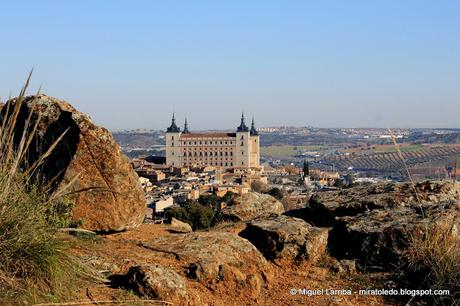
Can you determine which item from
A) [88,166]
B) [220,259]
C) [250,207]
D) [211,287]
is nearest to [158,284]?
[211,287]

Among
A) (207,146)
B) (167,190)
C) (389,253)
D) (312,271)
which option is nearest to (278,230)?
(312,271)

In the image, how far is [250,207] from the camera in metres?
11.0

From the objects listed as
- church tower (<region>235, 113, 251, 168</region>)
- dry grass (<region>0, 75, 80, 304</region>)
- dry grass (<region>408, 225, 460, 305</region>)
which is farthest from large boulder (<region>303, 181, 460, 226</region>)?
church tower (<region>235, 113, 251, 168</region>)

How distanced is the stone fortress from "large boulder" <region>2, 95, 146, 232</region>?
11025cm

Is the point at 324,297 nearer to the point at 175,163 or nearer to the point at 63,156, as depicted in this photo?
the point at 63,156

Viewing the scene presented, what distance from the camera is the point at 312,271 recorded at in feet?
23.1

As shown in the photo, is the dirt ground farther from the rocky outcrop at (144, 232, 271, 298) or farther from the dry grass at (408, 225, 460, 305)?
the dry grass at (408, 225, 460, 305)

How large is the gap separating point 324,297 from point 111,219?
9.44ft

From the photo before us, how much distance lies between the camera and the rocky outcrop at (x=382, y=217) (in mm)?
7168

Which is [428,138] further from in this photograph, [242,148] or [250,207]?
[242,148]

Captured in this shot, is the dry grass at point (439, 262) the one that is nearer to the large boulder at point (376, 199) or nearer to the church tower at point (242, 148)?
the large boulder at point (376, 199)

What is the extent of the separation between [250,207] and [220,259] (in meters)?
4.57

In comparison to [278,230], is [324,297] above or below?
below

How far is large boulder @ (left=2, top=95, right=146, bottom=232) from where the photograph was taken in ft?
24.1
